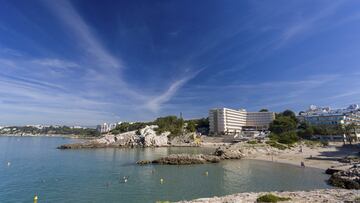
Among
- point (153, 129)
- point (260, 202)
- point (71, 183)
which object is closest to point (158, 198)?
point (260, 202)

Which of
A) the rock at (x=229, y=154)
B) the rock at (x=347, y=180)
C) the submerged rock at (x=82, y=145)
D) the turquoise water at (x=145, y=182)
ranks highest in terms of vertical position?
the submerged rock at (x=82, y=145)

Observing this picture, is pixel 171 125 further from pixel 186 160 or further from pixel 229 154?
pixel 186 160

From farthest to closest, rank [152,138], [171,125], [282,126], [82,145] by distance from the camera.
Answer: [171,125] < [282,126] < [152,138] < [82,145]

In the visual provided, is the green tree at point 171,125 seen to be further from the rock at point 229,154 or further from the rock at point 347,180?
the rock at point 347,180

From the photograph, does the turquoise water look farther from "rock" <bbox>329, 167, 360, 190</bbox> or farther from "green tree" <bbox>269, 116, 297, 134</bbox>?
"green tree" <bbox>269, 116, 297, 134</bbox>

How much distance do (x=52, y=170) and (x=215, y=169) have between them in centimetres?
3233

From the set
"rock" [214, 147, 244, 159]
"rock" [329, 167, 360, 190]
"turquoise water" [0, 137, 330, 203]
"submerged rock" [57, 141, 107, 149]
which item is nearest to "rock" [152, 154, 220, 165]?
"turquoise water" [0, 137, 330, 203]

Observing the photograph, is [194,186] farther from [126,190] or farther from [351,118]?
[351,118]

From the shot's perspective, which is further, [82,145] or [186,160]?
[82,145]

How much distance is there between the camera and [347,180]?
109ft

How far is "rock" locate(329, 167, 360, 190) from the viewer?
32.0 metres

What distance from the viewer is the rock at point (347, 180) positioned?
105 feet

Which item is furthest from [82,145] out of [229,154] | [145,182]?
[145,182]

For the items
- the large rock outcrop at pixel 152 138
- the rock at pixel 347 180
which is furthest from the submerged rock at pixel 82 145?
the rock at pixel 347 180
